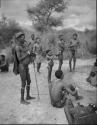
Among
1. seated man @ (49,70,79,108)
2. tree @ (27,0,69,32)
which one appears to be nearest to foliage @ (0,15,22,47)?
tree @ (27,0,69,32)

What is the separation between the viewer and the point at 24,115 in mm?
4090

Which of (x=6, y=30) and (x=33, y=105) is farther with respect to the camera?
(x=6, y=30)

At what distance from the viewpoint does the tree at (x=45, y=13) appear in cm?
1172

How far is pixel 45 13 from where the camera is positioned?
43.9ft

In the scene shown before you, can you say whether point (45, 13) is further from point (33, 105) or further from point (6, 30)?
point (33, 105)

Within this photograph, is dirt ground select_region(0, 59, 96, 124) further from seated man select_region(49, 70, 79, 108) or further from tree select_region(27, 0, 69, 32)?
tree select_region(27, 0, 69, 32)

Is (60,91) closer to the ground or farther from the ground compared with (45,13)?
closer to the ground

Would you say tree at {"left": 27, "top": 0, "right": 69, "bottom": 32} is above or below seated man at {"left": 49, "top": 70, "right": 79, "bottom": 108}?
above

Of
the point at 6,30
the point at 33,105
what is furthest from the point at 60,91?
the point at 6,30

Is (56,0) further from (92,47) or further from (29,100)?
(92,47)

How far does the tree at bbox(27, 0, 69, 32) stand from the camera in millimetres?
11716

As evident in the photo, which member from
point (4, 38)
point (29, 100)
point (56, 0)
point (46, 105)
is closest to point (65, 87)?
point (46, 105)

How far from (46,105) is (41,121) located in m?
0.71

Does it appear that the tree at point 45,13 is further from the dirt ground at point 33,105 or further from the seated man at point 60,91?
the seated man at point 60,91
